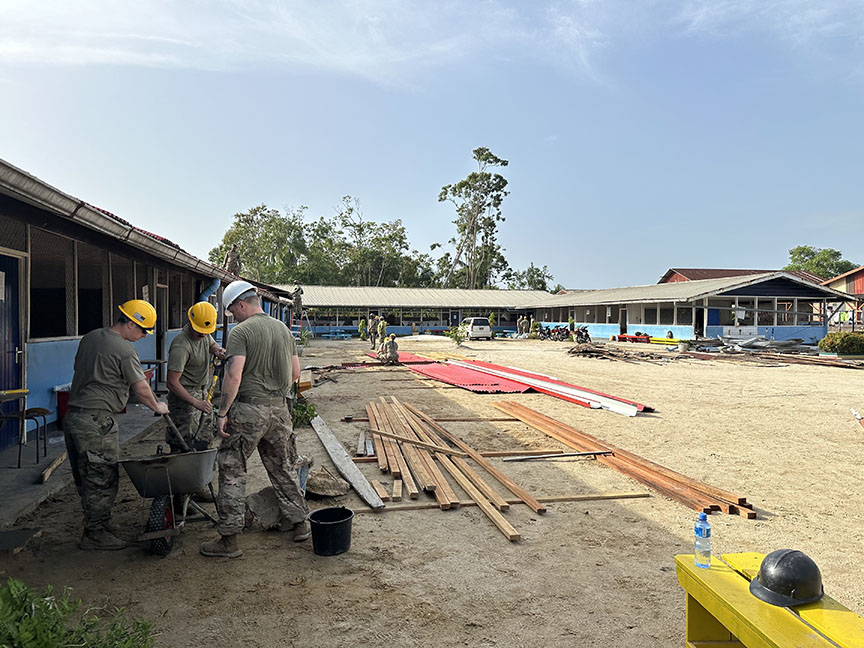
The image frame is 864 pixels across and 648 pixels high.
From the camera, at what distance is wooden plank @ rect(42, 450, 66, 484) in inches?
206

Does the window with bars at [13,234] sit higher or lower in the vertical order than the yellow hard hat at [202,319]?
higher

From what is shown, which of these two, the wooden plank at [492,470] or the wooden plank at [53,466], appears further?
the wooden plank at [53,466]

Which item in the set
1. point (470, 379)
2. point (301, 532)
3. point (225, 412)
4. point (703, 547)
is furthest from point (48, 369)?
point (470, 379)

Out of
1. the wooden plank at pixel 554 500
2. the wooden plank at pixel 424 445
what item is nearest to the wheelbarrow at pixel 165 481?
the wooden plank at pixel 554 500

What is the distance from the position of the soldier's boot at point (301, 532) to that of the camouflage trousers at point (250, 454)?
0.04m

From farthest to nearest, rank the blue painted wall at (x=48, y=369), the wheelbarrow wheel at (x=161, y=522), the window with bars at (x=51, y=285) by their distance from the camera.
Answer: the window with bars at (x=51, y=285)
the blue painted wall at (x=48, y=369)
the wheelbarrow wheel at (x=161, y=522)

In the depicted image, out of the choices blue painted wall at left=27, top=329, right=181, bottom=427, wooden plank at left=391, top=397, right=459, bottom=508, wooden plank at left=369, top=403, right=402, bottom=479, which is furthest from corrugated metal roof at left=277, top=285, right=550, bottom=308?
wooden plank at left=369, top=403, right=402, bottom=479

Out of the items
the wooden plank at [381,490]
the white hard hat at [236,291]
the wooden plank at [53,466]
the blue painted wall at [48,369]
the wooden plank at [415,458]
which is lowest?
the wooden plank at [381,490]

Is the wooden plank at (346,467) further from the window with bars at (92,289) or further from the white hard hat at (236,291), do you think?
the window with bars at (92,289)

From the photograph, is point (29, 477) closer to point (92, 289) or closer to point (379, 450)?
point (379, 450)

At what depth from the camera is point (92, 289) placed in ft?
28.6

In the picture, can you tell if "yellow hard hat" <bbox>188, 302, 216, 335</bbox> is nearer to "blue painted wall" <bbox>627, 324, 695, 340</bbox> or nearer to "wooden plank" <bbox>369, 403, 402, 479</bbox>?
"wooden plank" <bbox>369, 403, 402, 479</bbox>

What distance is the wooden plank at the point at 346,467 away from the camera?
17.1 ft

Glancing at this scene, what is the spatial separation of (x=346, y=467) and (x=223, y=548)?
7.19 ft
